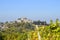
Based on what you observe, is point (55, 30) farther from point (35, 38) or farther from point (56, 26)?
point (35, 38)

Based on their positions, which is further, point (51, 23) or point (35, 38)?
point (35, 38)

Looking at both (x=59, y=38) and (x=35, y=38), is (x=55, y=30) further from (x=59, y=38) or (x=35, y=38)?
(x=35, y=38)

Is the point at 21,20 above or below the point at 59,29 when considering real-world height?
below

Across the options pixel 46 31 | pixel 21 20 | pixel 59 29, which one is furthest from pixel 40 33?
pixel 21 20

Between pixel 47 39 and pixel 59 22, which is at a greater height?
pixel 59 22

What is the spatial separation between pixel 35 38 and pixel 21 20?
47936 mm

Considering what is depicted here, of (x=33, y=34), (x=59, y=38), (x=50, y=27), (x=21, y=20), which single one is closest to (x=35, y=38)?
(x=33, y=34)

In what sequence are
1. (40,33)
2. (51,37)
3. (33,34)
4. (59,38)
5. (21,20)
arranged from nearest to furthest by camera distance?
(59,38), (51,37), (40,33), (33,34), (21,20)

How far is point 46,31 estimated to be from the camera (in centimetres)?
1002

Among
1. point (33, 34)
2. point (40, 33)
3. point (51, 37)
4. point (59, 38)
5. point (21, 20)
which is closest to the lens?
point (59, 38)

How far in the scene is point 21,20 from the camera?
58594 millimetres

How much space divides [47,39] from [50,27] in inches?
22.6

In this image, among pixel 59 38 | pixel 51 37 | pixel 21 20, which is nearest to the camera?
pixel 59 38

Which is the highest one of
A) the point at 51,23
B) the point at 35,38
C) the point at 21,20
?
the point at 51,23
